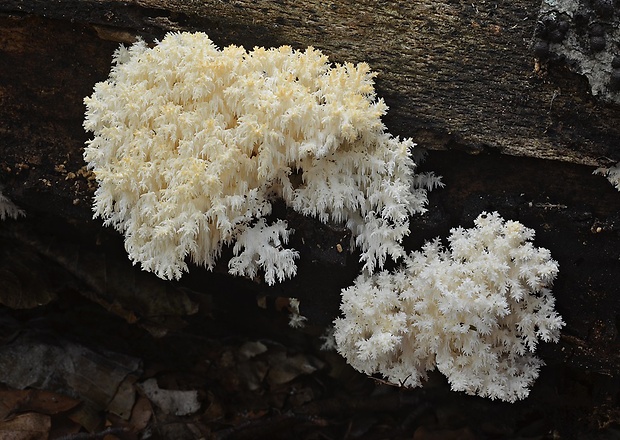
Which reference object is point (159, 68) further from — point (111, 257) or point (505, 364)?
point (505, 364)

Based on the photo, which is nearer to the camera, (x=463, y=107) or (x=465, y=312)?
(x=465, y=312)

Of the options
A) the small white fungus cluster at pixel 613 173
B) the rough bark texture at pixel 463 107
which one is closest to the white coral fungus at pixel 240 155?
the rough bark texture at pixel 463 107

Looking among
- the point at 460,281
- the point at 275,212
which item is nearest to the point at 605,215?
the point at 460,281

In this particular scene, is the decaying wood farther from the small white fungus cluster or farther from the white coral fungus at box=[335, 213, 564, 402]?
the white coral fungus at box=[335, 213, 564, 402]

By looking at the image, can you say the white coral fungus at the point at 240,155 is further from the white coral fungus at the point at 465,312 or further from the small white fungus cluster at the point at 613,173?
the small white fungus cluster at the point at 613,173

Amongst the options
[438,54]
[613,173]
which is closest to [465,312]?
[613,173]

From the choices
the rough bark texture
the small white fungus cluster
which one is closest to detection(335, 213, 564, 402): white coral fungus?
the rough bark texture

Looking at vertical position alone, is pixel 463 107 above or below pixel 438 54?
below

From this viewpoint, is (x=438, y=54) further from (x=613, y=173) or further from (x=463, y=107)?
(x=613, y=173)
